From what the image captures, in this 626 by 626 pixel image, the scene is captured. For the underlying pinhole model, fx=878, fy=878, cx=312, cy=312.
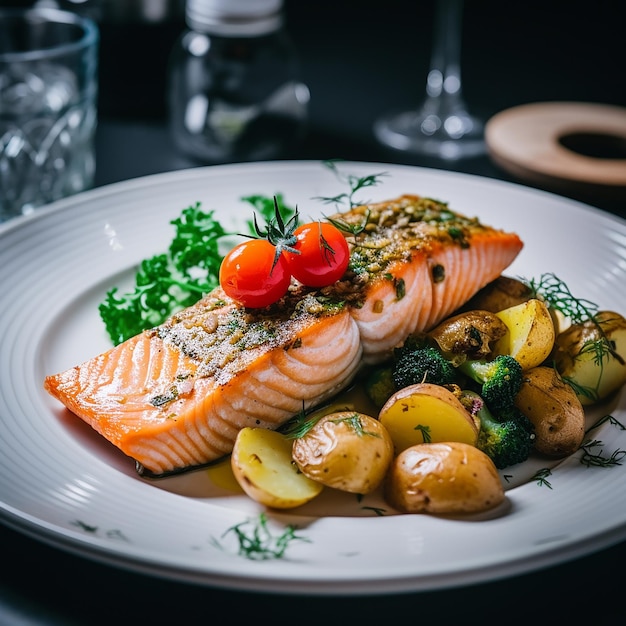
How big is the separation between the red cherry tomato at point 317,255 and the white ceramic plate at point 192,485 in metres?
0.73

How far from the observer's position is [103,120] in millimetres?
5777

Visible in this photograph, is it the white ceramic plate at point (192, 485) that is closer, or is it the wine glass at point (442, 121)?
the white ceramic plate at point (192, 485)

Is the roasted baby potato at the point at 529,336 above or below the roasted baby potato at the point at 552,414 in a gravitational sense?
above

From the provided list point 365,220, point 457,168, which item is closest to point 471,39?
point 457,168

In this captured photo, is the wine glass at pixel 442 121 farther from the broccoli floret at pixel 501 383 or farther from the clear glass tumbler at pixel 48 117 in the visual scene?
the broccoli floret at pixel 501 383

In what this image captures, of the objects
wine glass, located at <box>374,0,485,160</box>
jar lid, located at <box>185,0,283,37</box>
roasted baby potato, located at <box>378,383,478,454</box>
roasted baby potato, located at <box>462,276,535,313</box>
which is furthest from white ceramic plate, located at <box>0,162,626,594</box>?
wine glass, located at <box>374,0,485,160</box>


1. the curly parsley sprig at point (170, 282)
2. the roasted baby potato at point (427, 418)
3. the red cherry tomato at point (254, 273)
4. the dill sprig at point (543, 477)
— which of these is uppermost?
the red cherry tomato at point (254, 273)

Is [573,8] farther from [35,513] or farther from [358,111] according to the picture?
[35,513]

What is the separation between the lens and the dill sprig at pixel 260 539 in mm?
2248

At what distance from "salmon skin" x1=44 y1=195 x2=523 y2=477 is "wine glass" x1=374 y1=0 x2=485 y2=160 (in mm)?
2224

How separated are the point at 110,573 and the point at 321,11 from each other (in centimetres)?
592

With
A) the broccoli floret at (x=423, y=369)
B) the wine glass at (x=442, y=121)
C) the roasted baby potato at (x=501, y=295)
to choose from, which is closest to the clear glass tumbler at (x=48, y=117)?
the wine glass at (x=442, y=121)

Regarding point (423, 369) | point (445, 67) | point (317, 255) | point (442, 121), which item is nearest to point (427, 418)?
point (423, 369)

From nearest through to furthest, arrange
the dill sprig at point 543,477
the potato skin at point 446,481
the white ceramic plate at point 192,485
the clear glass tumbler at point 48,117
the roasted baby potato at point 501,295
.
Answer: the white ceramic plate at point 192,485 < the potato skin at point 446,481 < the dill sprig at point 543,477 < the roasted baby potato at point 501,295 < the clear glass tumbler at point 48,117
